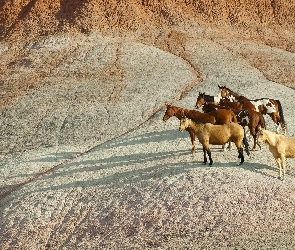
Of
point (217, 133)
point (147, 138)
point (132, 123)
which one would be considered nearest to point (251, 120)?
point (217, 133)

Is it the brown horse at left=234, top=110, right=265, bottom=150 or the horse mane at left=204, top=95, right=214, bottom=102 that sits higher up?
the brown horse at left=234, top=110, right=265, bottom=150

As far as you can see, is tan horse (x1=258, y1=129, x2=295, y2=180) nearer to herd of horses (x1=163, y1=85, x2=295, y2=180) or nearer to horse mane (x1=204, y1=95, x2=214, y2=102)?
Answer: herd of horses (x1=163, y1=85, x2=295, y2=180)

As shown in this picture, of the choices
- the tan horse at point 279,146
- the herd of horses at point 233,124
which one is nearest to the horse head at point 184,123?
the herd of horses at point 233,124

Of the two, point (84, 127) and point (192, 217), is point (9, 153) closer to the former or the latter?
point (84, 127)

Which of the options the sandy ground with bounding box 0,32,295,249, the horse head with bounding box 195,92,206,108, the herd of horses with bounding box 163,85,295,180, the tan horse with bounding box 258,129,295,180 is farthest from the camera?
the horse head with bounding box 195,92,206,108

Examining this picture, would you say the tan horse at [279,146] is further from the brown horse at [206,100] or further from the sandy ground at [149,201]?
the brown horse at [206,100]

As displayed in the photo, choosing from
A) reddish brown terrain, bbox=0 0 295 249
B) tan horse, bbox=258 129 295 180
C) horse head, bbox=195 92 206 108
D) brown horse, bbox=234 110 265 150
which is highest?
tan horse, bbox=258 129 295 180

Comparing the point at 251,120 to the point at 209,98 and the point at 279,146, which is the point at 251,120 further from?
the point at 209,98

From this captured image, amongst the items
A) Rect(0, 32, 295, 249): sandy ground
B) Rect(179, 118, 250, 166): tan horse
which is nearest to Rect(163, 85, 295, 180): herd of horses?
Rect(179, 118, 250, 166): tan horse
